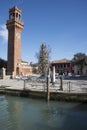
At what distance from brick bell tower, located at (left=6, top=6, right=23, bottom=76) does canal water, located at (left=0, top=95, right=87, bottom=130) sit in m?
44.8

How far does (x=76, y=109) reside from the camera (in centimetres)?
1709

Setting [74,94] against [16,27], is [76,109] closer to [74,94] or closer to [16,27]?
[74,94]

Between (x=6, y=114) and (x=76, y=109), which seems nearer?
(x=6, y=114)

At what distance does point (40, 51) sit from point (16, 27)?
1452 cm

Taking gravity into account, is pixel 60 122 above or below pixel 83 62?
A: below

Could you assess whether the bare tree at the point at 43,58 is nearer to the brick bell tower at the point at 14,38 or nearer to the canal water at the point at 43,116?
the brick bell tower at the point at 14,38

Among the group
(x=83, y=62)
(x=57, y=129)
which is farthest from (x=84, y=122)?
(x=83, y=62)

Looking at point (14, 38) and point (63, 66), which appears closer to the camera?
point (14, 38)

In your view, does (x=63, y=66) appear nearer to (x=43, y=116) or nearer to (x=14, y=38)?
(x=14, y=38)

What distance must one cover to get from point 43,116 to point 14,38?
5265 centimetres

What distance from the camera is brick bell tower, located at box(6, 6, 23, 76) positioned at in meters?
65.4

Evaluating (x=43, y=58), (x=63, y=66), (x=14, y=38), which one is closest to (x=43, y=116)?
(x=43, y=58)

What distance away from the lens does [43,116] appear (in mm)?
15406

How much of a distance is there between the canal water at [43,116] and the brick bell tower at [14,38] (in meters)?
44.8
